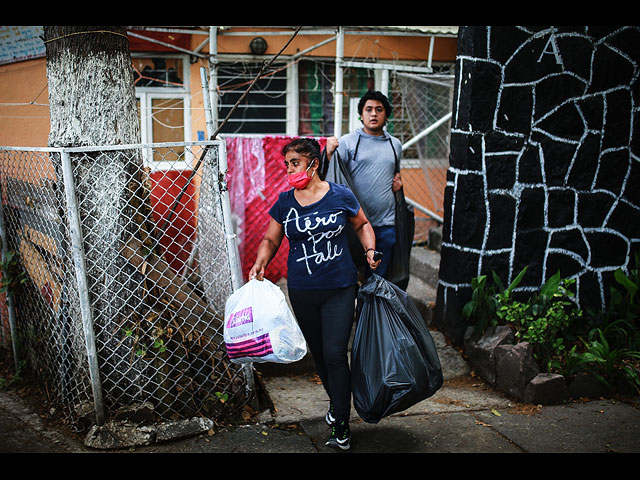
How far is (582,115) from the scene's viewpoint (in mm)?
4977

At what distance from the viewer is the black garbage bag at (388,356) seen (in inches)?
133

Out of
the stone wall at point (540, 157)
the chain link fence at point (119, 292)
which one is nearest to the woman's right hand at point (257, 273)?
the chain link fence at point (119, 292)

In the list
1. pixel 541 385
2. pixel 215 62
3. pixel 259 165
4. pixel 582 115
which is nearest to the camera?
pixel 541 385

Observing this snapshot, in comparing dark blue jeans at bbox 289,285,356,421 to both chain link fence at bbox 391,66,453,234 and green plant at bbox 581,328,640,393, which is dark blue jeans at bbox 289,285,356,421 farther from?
chain link fence at bbox 391,66,453,234

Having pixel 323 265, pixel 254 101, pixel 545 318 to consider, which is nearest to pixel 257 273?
pixel 323 265

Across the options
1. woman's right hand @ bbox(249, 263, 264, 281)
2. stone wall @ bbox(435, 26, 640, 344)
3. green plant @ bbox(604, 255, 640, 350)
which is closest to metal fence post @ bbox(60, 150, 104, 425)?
woman's right hand @ bbox(249, 263, 264, 281)

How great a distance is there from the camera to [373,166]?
445cm

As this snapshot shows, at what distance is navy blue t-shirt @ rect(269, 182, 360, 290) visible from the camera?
3.50 metres

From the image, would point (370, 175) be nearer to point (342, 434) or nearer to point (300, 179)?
point (300, 179)

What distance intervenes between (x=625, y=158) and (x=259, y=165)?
3312 millimetres

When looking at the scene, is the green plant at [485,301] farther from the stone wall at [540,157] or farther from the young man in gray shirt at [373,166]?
the young man in gray shirt at [373,166]
